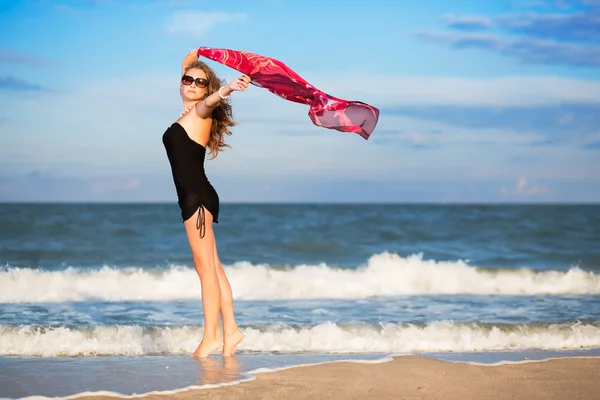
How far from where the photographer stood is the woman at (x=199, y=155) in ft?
20.2

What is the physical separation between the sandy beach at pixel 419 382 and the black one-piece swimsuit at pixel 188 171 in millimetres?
1439

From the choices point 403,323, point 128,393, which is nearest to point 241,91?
point 128,393

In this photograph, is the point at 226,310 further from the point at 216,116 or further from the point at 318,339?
the point at 318,339

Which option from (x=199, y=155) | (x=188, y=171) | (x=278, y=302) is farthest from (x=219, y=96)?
(x=278, y=302)

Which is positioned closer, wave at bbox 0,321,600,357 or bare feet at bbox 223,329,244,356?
bare feet at bbox 223,329,244,356

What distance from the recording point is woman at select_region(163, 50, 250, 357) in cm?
615

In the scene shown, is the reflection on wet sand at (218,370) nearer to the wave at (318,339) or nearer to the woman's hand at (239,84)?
the wave at (318,339)

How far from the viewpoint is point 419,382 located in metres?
5.72

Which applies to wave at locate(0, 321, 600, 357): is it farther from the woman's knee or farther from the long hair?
the long hair

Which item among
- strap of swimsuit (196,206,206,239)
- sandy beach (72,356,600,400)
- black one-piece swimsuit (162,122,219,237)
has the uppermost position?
black one-piece swimsuit (162,122,219,237)

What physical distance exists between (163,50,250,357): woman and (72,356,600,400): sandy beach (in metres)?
1.01

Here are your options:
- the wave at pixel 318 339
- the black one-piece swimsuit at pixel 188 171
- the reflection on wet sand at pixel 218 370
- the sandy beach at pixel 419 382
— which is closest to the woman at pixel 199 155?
the black one-piece swimsuit at pixel 188 171

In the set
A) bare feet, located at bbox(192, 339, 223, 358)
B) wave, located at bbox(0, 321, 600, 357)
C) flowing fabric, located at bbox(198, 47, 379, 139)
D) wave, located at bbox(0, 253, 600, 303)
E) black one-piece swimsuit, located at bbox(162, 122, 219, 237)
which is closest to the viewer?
flowing fabric, located at bbox(198, 47, 379, 139)

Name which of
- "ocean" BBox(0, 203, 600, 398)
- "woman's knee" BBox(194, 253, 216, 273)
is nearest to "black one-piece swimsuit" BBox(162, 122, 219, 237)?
"woman's knee" BBox(194, 253, 216, 273)
